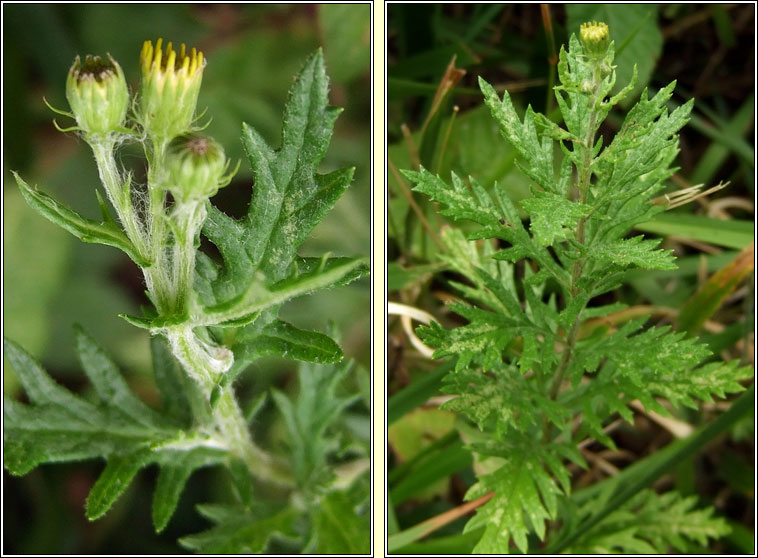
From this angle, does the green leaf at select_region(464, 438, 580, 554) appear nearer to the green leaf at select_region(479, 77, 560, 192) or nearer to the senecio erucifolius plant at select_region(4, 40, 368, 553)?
the senecio erucifolius plant at select_region(4, 40, 368, 553)

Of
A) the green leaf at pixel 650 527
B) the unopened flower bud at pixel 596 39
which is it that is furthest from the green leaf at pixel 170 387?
the unopened flower bud at pixel 596 39

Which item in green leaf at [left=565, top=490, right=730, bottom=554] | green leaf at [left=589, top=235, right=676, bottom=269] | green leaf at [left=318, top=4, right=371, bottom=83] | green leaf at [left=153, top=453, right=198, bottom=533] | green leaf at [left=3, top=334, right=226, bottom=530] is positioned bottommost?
green leaf at [left=565, top=490, right=730, bottom=554]

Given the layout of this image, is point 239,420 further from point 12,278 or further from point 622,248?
point 12,278

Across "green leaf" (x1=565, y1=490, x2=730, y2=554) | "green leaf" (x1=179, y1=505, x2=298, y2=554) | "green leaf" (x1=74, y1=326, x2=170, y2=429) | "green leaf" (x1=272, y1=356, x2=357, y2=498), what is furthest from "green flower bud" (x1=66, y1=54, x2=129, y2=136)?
"green leaf" (x1=565, y1=490, x2=730, y2=554)

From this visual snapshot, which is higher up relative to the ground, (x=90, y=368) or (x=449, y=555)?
(x=90, y=368)

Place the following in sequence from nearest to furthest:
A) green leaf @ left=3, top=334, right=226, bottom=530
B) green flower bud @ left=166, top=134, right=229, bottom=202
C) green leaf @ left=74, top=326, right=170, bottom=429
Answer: green flower bud @ left=166, top=134, right=229, bottom=202 < green leaf @ left=3, top=334, right=226, bottom=530 < green leaf @ left=74, top=326, right=170, bottom=429

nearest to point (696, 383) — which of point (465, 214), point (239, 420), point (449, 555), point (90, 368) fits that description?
point (465, 214)

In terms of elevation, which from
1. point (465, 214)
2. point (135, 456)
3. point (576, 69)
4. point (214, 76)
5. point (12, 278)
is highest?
point (214, 76)
